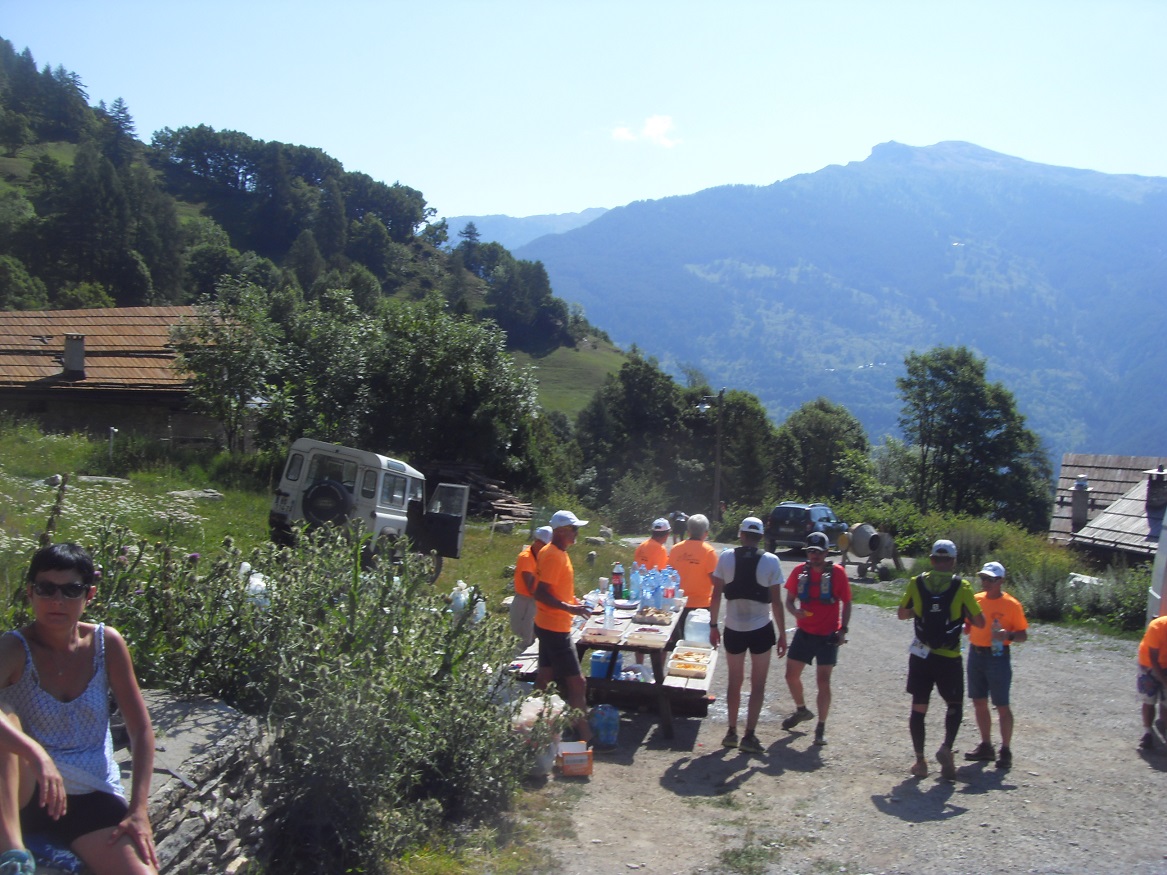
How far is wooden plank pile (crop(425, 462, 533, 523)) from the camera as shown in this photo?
1073 inches

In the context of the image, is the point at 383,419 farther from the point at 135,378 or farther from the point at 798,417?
the point at 798,417

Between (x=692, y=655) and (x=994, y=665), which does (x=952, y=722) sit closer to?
(x=994, y=665)

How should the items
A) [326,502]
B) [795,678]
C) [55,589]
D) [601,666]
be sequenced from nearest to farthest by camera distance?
[55,589] < [795,678] < [601,666] < [326,502]

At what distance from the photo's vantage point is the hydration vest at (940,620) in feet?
22.2

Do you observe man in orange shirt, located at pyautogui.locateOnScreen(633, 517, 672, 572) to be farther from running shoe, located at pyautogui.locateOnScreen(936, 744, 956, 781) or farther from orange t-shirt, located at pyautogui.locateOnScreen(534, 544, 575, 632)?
running shoe, located at pyautogui.locateOnScreen(936, 744, 956, 781)

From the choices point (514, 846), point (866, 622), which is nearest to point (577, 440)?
point (866, 622)

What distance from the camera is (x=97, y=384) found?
858 inches

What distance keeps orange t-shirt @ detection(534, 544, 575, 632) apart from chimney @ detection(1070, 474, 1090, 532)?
73.8 feet

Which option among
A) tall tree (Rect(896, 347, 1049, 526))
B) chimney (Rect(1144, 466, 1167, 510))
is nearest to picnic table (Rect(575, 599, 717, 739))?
chimney (Rect(1144, 466, 1167, 510))

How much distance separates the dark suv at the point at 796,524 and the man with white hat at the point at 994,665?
22.2 m

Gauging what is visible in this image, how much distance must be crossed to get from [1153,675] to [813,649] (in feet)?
8.86

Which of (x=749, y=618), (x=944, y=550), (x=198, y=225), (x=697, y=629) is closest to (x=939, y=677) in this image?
(x=944, y=550)

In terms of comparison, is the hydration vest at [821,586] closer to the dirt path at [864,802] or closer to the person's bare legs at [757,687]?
the person's bare legs at [757,687]

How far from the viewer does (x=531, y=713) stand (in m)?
6.56
